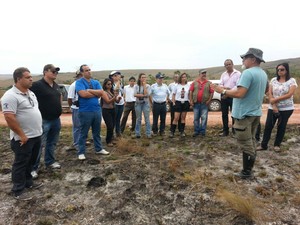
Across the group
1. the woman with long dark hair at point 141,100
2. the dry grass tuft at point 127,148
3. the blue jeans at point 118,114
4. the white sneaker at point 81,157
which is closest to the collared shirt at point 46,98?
the white sneaker at point 81,157

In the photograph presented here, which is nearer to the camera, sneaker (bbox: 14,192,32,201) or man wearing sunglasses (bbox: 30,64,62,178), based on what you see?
sneaker (bbox: 14,192,32,201)

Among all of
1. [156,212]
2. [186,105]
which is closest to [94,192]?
[156,212]

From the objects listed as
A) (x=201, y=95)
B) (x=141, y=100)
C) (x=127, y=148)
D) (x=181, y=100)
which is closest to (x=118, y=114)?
(x=141, y=100)

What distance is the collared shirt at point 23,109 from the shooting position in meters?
3.56

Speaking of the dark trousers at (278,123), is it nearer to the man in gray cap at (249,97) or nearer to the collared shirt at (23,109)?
the man in gray cap at (249,97)

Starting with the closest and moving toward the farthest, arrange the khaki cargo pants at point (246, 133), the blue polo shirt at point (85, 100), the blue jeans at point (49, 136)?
1. the khaki cargo pants at point (246, 133)
2. the blue jeans at point (49, 136)
3. the blue polo shirt at point (85, 100)

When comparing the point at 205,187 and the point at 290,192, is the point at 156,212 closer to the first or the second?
the point at 205,187

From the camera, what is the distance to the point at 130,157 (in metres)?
5.48

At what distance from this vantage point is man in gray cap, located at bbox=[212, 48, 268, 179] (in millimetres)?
3963

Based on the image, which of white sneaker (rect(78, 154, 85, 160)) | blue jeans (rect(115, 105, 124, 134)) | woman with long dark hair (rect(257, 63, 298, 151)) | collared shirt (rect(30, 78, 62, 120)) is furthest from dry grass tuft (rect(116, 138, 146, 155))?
woman with long dark hair (rect(257, 63, 298, 151))

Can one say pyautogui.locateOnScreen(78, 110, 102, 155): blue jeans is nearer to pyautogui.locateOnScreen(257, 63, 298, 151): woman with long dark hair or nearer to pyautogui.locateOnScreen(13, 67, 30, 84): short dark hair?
pyautogui.locateOnScreen(13, 67, 30, 84): short dark hair

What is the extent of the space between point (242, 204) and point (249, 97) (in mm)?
1558

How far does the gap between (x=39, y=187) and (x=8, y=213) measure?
0.71 meters

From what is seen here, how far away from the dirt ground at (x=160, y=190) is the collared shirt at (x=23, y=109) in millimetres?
938
